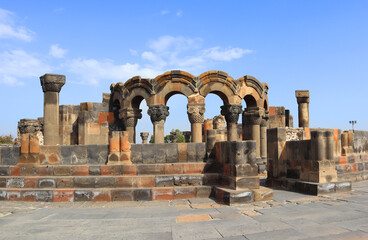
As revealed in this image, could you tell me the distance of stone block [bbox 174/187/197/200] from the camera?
6520mm

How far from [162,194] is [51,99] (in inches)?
233

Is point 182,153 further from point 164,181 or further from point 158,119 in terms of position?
point 158,119

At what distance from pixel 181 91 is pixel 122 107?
260 centimetres

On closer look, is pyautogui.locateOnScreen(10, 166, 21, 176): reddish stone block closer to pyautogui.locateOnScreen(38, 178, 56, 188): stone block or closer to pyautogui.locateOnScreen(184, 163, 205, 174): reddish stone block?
pyautogui.locateOnScreen(38, 178, 56, 188): stone block

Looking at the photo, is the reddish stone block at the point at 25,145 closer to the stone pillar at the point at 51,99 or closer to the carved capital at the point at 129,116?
the stone pillar at the point at 51,99

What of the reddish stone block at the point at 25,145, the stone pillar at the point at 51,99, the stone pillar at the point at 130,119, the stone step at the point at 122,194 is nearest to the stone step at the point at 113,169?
the reddish stone block at the point at 25,145

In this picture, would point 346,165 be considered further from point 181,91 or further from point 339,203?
point 181,91

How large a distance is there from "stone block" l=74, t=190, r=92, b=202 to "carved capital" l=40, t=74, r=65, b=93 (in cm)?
477

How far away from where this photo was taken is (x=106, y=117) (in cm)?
1202

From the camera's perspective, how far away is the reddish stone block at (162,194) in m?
6.47

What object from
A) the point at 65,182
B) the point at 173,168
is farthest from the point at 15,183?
the point at 173,168

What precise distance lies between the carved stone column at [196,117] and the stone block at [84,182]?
17.6 ft

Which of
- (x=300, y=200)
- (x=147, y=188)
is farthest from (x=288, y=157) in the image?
(x=147, y=188)

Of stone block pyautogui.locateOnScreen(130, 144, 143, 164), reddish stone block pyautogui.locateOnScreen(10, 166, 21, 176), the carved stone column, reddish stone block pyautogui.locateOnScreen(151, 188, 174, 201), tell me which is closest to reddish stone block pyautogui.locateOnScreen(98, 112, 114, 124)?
the carved stone column
